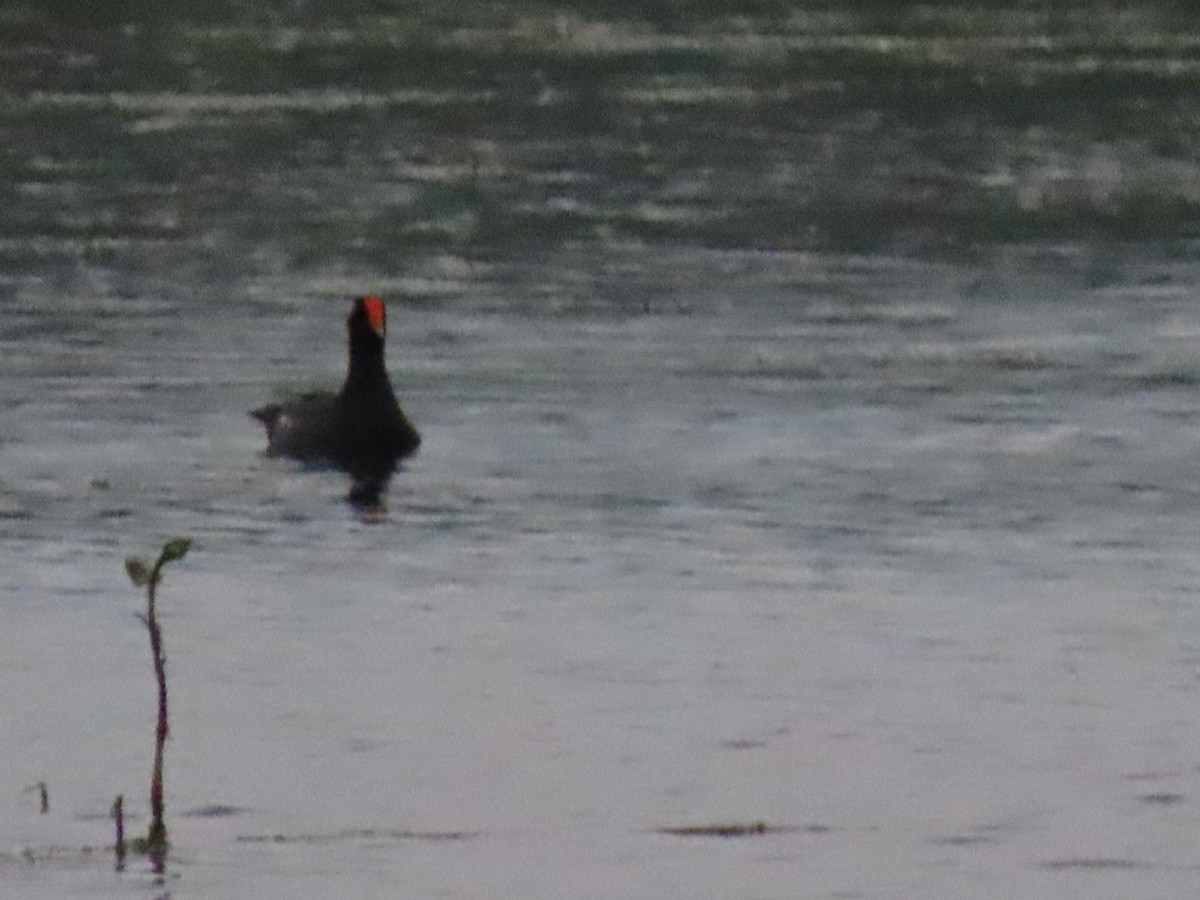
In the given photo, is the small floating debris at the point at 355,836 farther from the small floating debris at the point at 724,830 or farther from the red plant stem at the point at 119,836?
the small floating debris at the point at 724,830

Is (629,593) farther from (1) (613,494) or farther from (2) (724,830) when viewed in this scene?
(2) (724,830)

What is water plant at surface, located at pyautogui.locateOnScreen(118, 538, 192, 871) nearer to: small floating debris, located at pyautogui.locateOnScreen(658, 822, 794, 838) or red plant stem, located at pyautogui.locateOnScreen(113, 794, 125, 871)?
red plant stem, located at pyautogui.locateOnScreen(113, 794, 125, 871)

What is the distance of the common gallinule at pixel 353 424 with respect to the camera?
78.0 ft

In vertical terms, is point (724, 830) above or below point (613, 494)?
above

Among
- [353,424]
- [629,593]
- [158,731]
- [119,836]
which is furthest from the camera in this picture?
[353,424]

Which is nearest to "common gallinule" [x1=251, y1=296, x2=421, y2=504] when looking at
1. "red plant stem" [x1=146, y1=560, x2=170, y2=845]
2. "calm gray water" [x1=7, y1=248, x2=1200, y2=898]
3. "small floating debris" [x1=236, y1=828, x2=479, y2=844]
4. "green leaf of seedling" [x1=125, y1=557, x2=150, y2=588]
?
"calm gray water" [x1=7, y1=248, x2=1200, y2=898]

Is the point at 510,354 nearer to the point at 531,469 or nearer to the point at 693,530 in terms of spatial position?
the point at 531,469

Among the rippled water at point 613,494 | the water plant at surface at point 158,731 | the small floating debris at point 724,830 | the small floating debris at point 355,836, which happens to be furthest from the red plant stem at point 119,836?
the small floating debris at point 724,830

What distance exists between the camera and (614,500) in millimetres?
21250

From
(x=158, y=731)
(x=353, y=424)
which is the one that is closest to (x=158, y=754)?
(x=158, y=731)

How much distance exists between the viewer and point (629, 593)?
18141 mm

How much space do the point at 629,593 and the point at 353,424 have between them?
6.06 m

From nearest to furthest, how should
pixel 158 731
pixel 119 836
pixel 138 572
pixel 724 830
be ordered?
pixel 138 572 → pixel 119 836 → pixel 158 731 → pixel 724 830

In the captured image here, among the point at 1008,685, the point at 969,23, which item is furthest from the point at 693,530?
the point at 969,23
